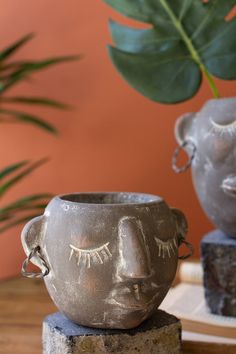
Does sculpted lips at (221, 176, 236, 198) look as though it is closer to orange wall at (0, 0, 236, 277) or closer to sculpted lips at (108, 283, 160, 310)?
sculpted lips at (108, 283, 160, 310)

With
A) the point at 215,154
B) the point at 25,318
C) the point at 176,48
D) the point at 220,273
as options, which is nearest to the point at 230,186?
the point at 215,154

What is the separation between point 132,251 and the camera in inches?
22.8

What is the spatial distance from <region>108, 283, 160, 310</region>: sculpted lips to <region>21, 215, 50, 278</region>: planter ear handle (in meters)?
0.08

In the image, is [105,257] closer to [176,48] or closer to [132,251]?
[132,251]

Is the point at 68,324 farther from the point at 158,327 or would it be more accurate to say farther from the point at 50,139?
the point at 50,139

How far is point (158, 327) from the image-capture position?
25.8 inches

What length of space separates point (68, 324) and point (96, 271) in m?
0.10

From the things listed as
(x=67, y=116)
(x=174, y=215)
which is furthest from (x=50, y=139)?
(x=174, y=215)

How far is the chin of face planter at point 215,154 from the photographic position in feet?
2.67

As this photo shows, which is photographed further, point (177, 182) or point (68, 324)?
point (177, 182)

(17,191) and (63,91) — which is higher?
(63,91)

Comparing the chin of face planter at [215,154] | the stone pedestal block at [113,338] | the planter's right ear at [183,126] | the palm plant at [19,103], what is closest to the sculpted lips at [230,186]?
the chin of face planter at [215,154]

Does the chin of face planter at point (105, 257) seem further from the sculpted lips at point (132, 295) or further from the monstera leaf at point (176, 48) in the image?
the monstera leaf at point (176, 48)

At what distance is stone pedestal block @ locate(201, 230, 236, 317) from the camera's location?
873mm
